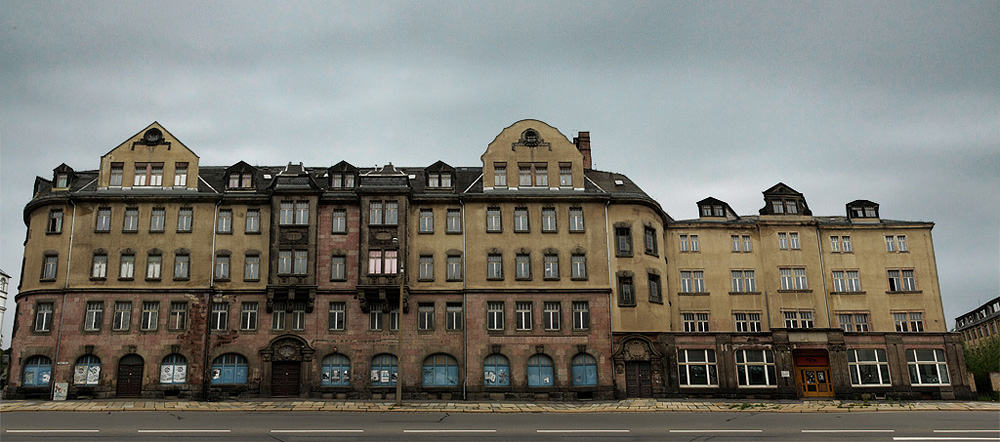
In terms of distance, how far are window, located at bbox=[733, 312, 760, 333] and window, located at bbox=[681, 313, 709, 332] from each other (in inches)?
82.2

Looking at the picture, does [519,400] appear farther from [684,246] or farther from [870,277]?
[870,277]

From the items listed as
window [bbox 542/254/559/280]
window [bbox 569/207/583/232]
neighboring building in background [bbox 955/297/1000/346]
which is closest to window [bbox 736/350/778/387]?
window [bbox 542/254/559/280]

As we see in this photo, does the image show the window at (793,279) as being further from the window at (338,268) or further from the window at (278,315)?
the window at (278,315)

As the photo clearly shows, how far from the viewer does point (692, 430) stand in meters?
32.4

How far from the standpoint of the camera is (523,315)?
50562 mm

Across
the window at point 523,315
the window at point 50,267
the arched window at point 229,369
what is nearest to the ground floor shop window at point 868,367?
the window at point 523,315

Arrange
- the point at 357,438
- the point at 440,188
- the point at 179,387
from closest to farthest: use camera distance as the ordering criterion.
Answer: the point at 357,438 → the point at 179,387 → the point at 440,188

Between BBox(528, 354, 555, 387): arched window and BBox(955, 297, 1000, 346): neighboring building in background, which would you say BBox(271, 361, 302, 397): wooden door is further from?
BBox(955, 297, 1000, 346): neighboring building in background

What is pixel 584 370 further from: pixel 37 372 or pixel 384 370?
pixel 37 372

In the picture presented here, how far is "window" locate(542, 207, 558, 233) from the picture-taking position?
5228 cm

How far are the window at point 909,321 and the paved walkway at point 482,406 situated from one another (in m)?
9.04

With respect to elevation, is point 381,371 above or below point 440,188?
below

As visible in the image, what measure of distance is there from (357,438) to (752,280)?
1389 inches

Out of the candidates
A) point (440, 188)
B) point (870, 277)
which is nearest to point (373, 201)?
point (440, 188)
